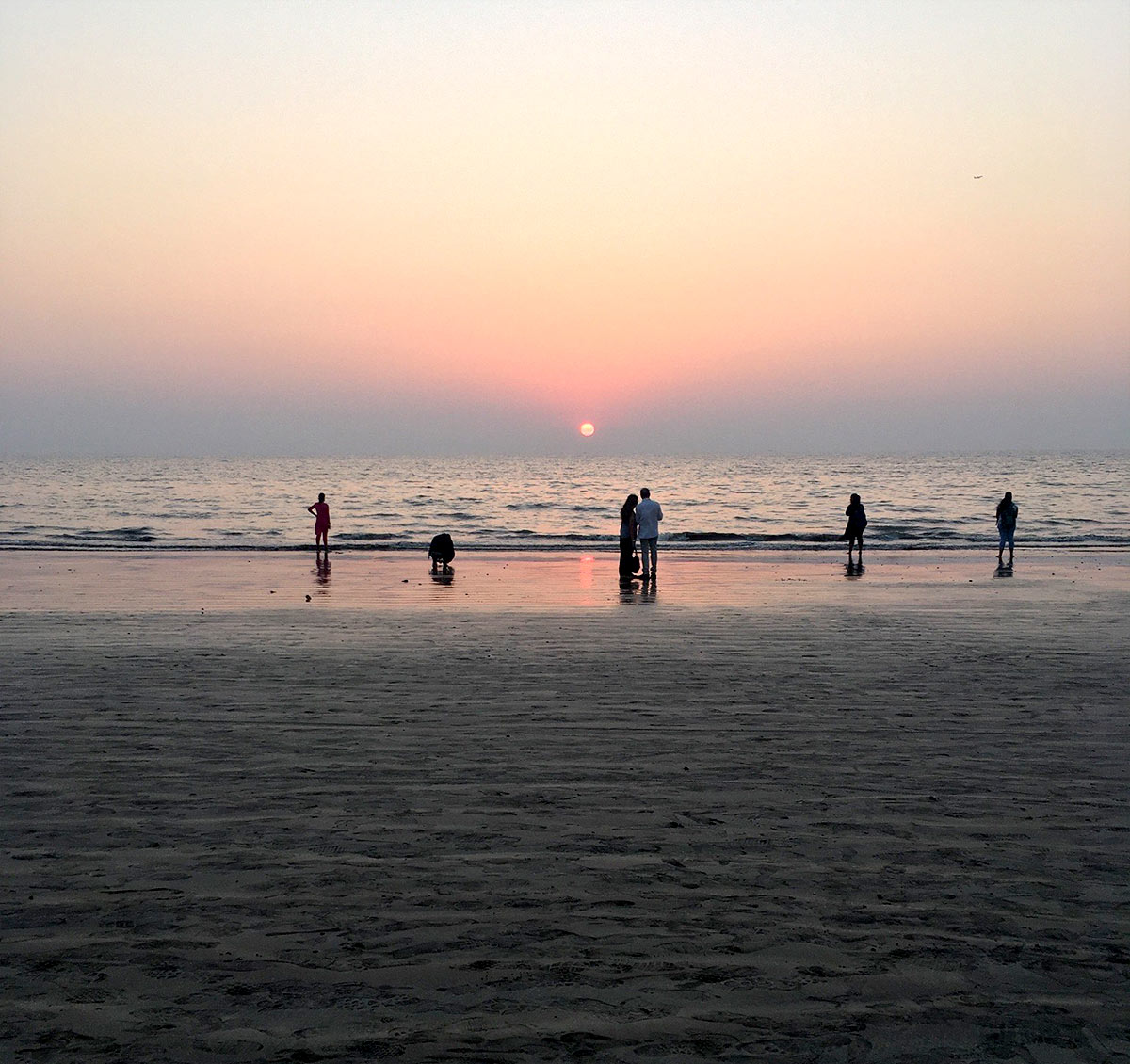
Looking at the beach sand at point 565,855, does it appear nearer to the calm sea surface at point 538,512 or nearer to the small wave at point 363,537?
the calm sea surface at point 538,512

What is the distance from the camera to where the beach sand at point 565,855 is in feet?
12.5

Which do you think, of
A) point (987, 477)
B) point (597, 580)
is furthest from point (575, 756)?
point (987, 477)

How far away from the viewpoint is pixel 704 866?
524cm

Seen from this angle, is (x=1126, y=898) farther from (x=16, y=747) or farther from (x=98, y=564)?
(x=98, y=564)

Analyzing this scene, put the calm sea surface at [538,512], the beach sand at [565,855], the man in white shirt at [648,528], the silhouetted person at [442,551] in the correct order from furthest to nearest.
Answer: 1. the calm sea surface at [538,512]
2. the silhouetted person at [442,551]
3. the man in white shirt at [648,528]
4. the beach sand at [565,855]

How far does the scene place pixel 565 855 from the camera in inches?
213

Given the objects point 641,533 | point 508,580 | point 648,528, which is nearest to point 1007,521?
point 648,528

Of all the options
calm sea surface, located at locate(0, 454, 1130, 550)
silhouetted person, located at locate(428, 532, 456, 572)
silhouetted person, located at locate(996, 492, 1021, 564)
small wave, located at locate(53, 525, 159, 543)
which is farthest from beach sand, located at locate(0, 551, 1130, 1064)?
small wave, located at locate(53, 525, 159, 543)

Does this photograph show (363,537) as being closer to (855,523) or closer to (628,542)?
(855,523)

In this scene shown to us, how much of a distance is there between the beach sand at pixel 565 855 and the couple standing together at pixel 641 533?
395 inches

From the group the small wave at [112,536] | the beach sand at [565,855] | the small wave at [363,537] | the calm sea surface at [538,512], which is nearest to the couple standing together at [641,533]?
the beach sand at [565,855]

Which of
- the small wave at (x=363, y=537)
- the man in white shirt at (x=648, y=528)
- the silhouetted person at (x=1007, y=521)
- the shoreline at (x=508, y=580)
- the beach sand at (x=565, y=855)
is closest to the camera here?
the beach sand at (x=565, y=855)

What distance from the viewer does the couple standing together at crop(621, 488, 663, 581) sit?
21891 millimetres

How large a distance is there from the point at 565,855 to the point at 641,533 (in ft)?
54.3
